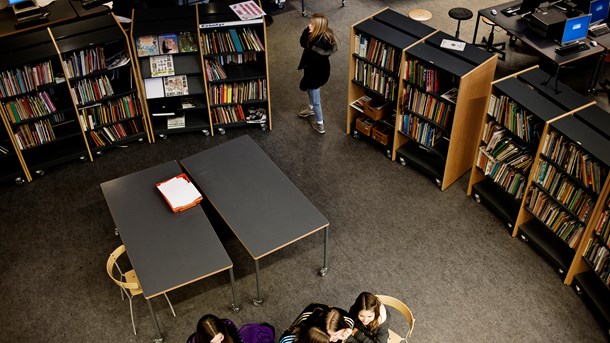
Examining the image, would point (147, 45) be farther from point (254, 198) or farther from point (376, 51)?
point (376, 51)

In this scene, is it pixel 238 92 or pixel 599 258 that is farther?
pixel 238 92

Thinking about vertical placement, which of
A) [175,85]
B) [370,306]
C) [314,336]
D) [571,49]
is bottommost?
[370,306]

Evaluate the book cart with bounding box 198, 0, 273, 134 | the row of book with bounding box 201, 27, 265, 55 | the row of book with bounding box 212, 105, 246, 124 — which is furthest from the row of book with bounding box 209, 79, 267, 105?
the row of book with bounding box 201, 27, 265, 55

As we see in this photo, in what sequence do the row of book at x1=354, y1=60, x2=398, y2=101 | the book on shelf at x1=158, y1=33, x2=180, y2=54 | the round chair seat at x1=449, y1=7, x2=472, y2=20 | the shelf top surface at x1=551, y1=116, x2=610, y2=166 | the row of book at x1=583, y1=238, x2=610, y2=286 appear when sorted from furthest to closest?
1. the round chair seat at x1=449, y1=7, x2=472, y2=20
2. the book on shelf at x1=158, y1=33, x2=180, y2=54
3. the row of book at x1=354, y1=60, x2=398, y2=101
4. the row of book at x1=583, y1=238, x2=610, y2=286
5. the shelf top surface at x1=551, y1=116, x2=610, y2=166

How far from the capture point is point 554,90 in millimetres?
6121

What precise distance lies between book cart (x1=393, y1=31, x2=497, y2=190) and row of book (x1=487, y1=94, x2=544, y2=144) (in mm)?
363

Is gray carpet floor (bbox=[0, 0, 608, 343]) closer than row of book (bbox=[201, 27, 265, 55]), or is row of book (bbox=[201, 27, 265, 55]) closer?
gray carpet floor (bbox=[0, 0, 608, 343])

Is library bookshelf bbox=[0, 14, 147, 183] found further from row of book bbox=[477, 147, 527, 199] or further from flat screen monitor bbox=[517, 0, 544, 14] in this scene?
flat screen monitor bbox=[517, 0, 544, 14]

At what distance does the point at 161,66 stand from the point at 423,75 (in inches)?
129

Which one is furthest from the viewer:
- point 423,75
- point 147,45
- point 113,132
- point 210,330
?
point 113,132

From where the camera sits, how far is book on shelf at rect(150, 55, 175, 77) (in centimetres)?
751

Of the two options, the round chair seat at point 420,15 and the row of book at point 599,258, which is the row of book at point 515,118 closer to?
the row of book at point 599,258

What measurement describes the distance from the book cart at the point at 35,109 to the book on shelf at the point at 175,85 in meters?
1.17

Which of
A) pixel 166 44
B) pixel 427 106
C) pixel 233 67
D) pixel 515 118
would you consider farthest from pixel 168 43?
pixel 515 118
